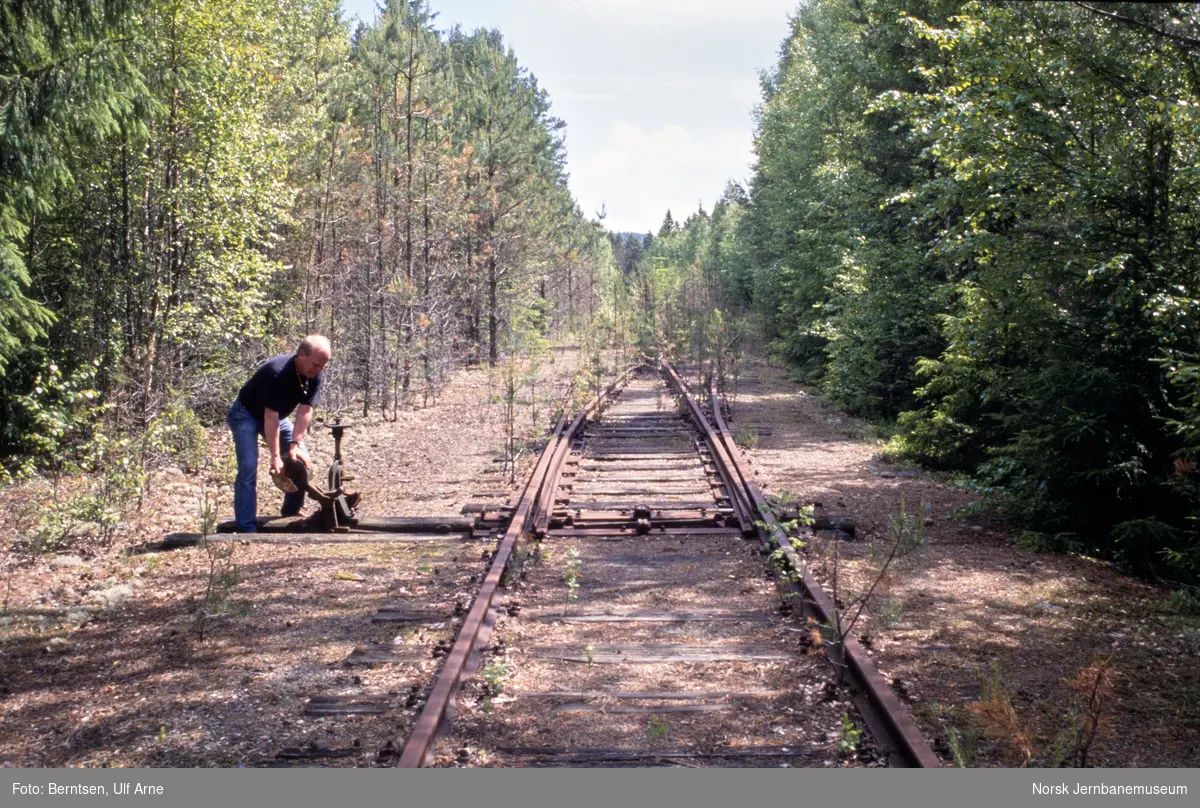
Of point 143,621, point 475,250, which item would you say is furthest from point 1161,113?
point 475,250

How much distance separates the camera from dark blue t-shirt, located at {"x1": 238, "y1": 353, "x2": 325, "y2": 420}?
7.64 m

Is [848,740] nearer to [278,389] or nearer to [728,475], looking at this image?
[278,389]

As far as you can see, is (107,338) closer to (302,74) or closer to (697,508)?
(697,508)

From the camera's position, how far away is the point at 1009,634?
17.7 ft

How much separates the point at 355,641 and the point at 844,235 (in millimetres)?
16853

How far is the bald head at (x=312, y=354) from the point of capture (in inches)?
291

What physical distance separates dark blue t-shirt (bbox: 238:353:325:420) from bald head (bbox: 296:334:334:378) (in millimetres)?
157

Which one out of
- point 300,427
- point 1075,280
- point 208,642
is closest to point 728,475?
point 1075,280

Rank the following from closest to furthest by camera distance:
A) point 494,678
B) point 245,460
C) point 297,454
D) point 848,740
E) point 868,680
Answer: point 848,740 → point 868,680 → point 494,678 → point 297,454 → point 245,460

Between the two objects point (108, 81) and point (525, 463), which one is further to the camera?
point (525, 463)

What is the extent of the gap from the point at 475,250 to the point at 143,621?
80.8 feet

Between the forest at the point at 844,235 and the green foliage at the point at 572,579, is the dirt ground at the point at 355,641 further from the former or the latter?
the forest at the point at 844,235

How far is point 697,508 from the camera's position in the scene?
8539mm

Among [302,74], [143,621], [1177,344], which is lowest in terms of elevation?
[143,621]
